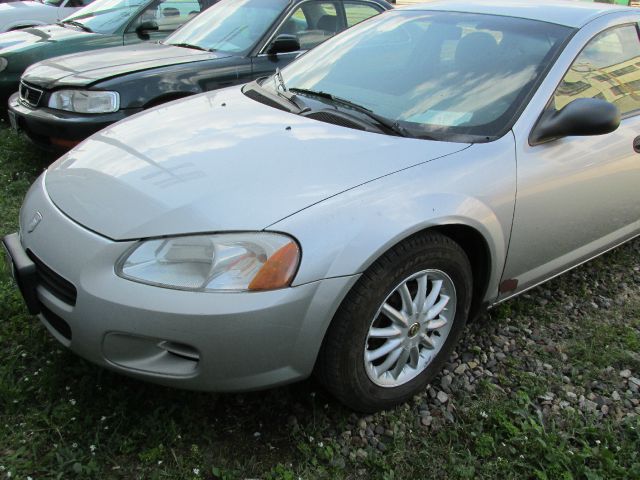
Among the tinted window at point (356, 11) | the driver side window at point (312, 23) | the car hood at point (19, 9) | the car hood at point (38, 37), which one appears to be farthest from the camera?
the car hood at point (19, 9)

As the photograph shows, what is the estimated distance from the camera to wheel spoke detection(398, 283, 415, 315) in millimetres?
2135

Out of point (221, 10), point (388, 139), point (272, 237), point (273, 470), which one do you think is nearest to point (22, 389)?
point (273, 470)

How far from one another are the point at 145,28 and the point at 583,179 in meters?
4.79

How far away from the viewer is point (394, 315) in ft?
7.06

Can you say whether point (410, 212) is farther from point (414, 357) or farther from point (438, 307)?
point (414, 357)

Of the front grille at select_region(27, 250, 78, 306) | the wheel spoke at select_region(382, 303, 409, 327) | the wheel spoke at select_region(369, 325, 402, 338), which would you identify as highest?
the front grille at select_region(27, 250, 78, 306)

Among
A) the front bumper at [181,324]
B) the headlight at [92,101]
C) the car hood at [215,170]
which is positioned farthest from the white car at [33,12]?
the front bumper at [181,324]

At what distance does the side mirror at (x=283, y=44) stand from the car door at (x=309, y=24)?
1.2 inches

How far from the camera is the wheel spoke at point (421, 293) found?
2184mm

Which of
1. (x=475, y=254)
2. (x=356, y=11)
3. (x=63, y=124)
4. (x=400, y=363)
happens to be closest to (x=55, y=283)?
(x=400, y=363)

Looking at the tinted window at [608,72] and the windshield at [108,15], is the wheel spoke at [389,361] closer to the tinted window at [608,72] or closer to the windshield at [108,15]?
the tinted window at [608,72]

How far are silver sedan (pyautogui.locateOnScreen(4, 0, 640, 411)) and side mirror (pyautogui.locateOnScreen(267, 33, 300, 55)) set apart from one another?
1.79m

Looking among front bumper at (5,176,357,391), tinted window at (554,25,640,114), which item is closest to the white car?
front bumper at (5,176,357,391)

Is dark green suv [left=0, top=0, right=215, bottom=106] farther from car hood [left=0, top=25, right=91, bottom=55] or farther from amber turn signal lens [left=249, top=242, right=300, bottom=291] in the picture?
amber turn signal lens [left=249, top=242, right=300, bottom=291]
